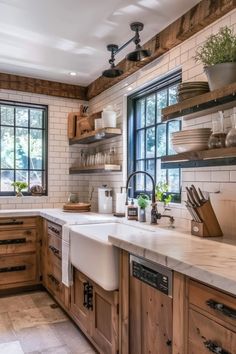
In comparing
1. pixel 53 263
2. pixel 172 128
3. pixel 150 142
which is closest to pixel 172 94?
pixel 172 128

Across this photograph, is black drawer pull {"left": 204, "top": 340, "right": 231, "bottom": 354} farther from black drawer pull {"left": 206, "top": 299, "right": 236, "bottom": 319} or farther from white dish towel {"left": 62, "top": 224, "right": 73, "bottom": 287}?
white dish towel {"left": 62, "top": 224, "right": 73, "bottom": 287}

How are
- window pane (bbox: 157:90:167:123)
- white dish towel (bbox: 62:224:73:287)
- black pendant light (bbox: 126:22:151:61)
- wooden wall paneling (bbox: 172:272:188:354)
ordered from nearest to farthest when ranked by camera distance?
1. wooden wall paneling (bbox: 172:272:188:354)
2. black pendant light (bbox: 126:22:151:61)
3. white dish towel (bbox: 62:224:73:287)
4. window pane (bbox: 157:90:167:123)

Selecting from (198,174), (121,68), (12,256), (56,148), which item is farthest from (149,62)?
(12,256)

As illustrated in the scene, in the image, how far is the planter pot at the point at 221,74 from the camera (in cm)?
174

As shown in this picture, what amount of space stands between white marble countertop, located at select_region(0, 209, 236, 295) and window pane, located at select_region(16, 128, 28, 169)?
2335 millimetres

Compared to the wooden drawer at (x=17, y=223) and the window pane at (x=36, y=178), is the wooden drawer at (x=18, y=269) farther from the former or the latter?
the window pane at (x=36, y=178)

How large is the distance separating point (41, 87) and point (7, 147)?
87 centimetres

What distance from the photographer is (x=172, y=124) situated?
2799 millimetres

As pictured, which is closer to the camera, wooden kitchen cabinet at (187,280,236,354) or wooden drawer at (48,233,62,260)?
wooden kitchen cabinet at (187,280,236,354)

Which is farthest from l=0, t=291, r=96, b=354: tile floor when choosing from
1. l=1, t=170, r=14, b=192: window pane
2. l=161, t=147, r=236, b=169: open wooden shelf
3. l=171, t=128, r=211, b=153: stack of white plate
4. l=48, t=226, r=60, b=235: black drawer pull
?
l=171, t=128, r=211, b=153: stack of white plate

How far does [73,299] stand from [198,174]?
1481 millimetres

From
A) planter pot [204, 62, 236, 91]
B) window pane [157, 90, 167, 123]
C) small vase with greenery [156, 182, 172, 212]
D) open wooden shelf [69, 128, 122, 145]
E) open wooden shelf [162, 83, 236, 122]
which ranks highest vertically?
window pane [157, 90, 167, 123]

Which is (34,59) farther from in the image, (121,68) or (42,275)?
(42,275)

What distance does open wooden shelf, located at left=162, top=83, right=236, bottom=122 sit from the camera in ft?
5.60
